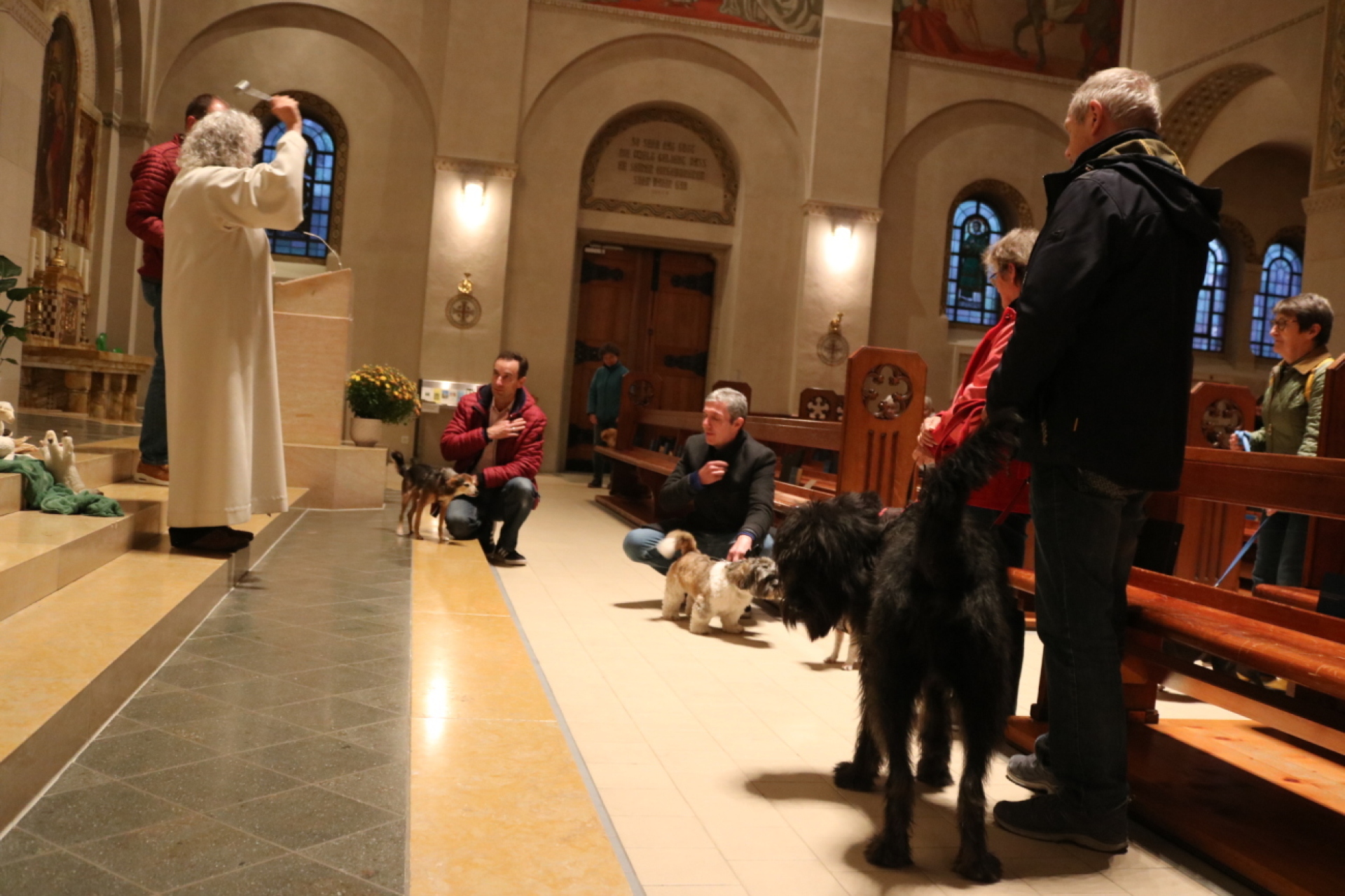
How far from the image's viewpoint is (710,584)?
4.91 metres

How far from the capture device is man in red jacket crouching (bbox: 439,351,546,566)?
6238 mm

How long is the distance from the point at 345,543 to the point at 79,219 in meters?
8.90

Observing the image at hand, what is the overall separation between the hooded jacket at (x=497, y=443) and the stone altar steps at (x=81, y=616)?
1.58 meters

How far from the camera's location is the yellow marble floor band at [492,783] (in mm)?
2143

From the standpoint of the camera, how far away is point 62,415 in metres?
9.55

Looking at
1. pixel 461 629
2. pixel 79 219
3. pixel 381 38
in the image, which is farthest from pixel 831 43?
pixel 461 629

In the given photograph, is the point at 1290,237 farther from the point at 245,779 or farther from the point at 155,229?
the point at 245,779

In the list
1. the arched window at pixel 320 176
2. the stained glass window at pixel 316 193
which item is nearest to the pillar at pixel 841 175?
the arched window at pixel 320 176

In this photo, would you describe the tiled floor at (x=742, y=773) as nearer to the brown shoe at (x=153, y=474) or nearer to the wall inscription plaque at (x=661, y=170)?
the brown shoe at (x=153, y=474)

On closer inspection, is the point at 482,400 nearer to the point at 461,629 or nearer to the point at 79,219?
the point at 461,629

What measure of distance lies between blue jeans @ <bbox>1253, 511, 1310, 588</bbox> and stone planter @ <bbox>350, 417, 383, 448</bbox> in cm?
618

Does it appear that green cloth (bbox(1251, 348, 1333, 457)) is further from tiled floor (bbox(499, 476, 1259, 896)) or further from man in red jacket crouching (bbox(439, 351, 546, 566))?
man in red jacket crouching (bbox(439, 351, 546, 566))

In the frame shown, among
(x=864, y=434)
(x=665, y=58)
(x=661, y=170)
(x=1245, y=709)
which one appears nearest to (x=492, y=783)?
(x=1245, y=709)

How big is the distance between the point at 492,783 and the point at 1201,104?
13974 mm
